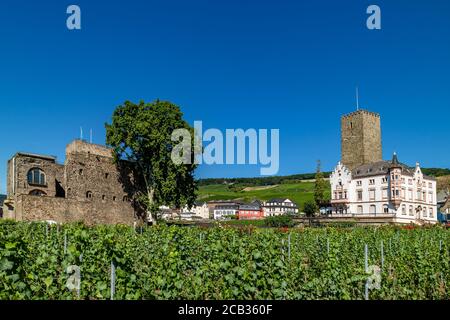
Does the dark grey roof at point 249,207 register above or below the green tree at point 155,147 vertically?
below

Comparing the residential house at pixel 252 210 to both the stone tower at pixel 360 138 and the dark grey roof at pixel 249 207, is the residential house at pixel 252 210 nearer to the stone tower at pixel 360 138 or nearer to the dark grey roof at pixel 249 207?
the dark grey roof at pixel 249 207

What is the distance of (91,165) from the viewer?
1700 inches

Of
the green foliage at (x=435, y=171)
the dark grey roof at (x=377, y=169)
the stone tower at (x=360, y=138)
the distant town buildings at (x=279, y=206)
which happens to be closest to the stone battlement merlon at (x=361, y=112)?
the stone tower at (x=360, y=138)

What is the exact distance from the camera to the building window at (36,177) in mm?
39312

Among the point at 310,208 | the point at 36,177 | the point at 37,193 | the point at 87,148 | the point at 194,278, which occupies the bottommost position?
the point at 310,208

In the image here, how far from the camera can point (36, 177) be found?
131 feet

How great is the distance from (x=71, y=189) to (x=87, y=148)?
617 centimetres

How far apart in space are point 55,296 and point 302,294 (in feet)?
17.9

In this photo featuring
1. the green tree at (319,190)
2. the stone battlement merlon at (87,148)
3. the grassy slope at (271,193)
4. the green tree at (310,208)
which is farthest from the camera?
the grassy slope at (271,193)

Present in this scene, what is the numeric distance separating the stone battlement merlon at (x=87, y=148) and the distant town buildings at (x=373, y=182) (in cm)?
3371

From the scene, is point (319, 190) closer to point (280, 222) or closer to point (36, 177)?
point (280, 222)

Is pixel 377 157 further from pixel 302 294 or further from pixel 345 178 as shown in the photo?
A: pixel 302 294

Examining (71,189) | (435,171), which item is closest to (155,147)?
(71,189)

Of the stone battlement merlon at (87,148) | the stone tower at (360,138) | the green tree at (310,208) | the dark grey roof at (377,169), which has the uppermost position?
the stone tower at (360,138)
